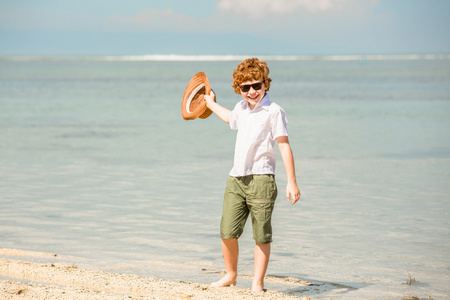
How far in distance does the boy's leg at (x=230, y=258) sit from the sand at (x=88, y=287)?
0.09 meters

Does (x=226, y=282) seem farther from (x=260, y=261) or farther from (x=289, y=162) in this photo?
(x=289, y=162)

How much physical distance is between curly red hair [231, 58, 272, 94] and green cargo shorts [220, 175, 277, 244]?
642 mm

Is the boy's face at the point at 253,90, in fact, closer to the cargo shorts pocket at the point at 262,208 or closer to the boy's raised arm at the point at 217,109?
the boy's raised arm at the point at 217,109

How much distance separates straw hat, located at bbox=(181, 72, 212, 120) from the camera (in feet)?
15.8

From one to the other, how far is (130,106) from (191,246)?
868 inches

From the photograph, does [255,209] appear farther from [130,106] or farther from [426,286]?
[130,106]

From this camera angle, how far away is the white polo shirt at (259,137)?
4.35m

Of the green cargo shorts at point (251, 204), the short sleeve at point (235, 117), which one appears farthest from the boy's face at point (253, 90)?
the green cargo shorts at point (251, 204)

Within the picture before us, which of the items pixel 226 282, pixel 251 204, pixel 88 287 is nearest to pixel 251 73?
pixel 251 204

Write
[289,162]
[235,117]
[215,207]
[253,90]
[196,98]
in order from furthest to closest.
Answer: [215,207]
[196,98]
[235,117]
[253,90]
[289,162]

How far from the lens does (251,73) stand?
443 centimetres

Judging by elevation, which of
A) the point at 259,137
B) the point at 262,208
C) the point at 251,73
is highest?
the point at 251,73

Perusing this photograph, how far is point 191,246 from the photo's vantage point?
21.2 feet

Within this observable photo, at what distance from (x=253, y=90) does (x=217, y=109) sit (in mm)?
356
